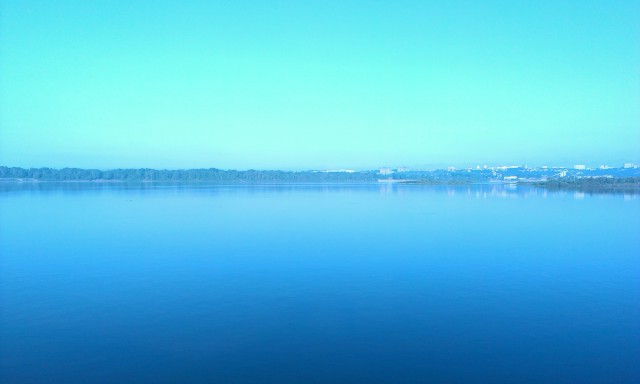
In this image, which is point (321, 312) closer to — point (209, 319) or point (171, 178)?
point (209, 319)

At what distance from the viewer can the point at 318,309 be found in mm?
5031

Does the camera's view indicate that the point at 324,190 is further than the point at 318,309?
Yes

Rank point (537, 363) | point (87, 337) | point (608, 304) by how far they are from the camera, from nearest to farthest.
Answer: point (537, 363), point (87, 337), point (608, 304)

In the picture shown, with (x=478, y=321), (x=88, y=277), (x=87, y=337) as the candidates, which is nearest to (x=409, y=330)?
(x=478, y=321)

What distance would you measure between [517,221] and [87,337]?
12145 mm

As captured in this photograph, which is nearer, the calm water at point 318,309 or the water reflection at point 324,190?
the calm water at point 318,309

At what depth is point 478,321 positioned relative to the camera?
469 cm

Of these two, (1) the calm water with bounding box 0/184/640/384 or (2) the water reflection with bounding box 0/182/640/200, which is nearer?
(1) the calm water with bounding box 0/184/640/384

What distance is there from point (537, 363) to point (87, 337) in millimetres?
3907

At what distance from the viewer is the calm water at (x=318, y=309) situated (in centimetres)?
371

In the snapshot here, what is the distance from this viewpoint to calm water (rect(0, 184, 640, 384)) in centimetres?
371

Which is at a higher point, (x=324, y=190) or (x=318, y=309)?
(x=324, y=190)

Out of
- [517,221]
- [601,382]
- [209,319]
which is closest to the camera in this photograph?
[601,382]

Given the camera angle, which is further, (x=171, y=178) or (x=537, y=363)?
(x=171, y=178)
